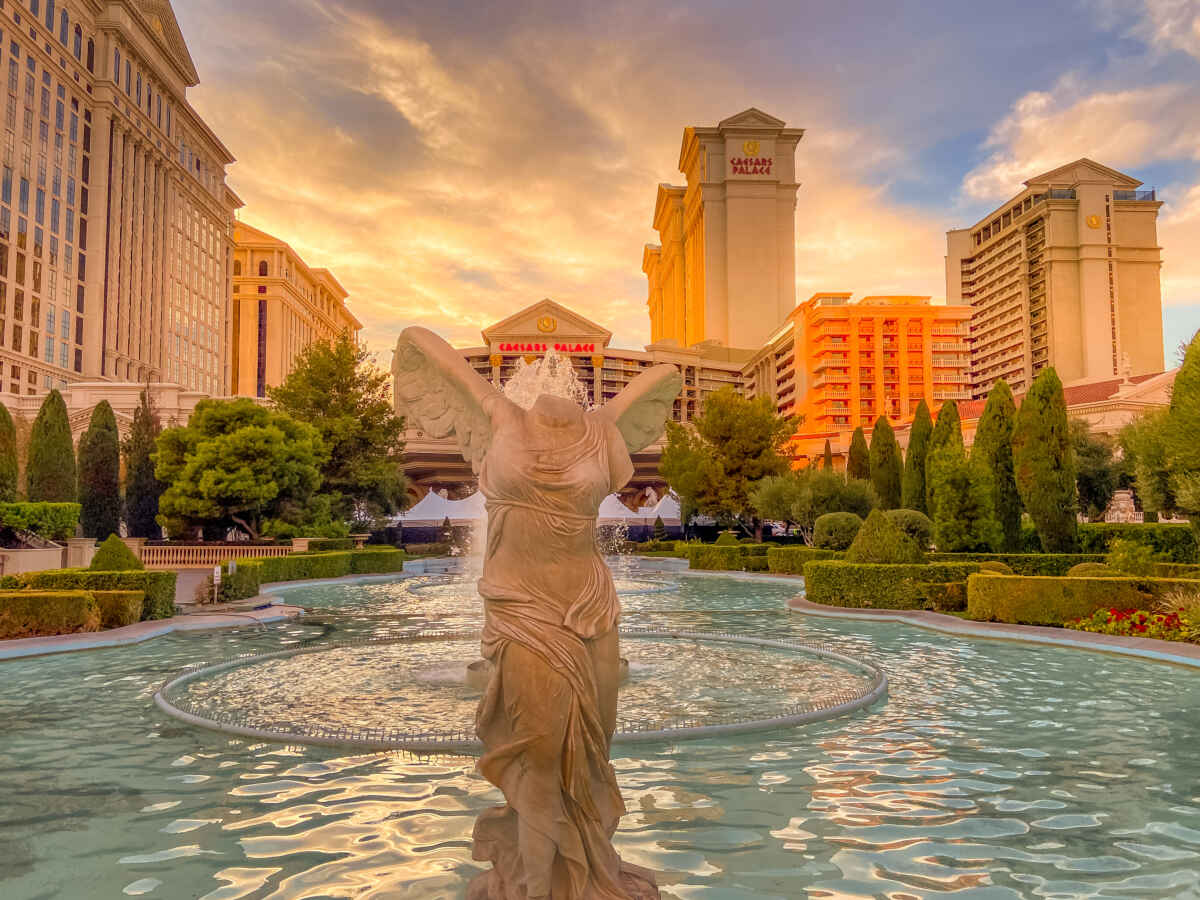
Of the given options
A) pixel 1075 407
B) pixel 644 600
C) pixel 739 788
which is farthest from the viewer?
pixel 1075 407

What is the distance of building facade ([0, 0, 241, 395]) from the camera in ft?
220

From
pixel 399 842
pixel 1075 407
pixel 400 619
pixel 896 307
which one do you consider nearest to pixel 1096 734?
pixel 399 842

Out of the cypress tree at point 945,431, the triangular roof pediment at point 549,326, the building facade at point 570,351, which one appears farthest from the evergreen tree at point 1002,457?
the triangular roof pediment at point 549,326

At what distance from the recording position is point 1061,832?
548 cm

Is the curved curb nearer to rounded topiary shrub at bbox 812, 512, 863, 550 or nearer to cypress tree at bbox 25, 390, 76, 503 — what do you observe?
rounded topiary shrub at bbox 812, 512, 863, 550

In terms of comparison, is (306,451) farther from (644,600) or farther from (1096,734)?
(1096,734)

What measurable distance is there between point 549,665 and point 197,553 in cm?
3117

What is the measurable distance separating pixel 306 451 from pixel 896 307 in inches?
3502

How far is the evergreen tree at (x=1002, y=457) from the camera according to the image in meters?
25.9

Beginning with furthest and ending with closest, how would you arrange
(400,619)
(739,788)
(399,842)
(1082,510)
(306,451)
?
(1082,510)
(306,451)
(400,619)
(739,788)
(399,842)

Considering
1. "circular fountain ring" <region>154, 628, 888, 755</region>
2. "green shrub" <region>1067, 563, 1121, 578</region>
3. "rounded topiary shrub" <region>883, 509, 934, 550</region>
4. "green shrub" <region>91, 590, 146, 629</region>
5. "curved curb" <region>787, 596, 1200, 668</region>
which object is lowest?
"curved curb" <region>787, 596, 1200, 668</region>

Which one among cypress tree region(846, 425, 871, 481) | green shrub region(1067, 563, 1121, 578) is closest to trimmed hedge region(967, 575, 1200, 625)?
green shrub region(1067, 563, 1121, 578)

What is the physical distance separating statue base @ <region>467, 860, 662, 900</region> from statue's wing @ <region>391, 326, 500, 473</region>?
2.02 meters

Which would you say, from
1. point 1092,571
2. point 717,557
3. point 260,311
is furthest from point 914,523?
point 260,311
